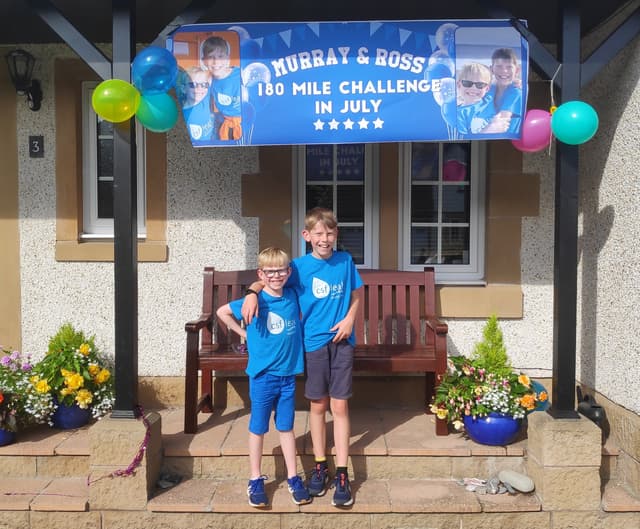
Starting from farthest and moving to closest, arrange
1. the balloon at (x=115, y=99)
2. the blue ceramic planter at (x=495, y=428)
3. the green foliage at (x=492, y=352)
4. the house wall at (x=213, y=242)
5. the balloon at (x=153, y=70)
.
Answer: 1. the house wall at (x=213, y=242)
2. the green foliage at (x=492, y=352)
3. the blue ceramic planter at (x=495, y=428)
4. the balloon at (x=153, y=70)
5. the balloon at (x=115, y=99)

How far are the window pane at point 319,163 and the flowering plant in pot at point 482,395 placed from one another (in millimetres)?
1862

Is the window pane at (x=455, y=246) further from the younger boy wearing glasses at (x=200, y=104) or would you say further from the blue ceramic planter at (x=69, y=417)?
the blue ceramic planter at (x=69, y=417)

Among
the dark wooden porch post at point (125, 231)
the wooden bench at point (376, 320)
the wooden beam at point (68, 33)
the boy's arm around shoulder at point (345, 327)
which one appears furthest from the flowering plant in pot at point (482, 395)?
the wooden beam at point (68, 33)

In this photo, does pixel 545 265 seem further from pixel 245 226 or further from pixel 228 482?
pixel 228 482

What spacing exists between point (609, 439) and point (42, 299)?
433cm

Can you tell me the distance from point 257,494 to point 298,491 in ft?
0.77

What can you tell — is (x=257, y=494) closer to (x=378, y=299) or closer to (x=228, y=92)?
(x=378, y=299)

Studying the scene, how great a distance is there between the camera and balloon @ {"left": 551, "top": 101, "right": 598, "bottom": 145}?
11.1 ft

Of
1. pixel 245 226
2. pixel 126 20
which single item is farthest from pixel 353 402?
pixel 126 20

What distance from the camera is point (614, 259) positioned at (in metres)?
4.03

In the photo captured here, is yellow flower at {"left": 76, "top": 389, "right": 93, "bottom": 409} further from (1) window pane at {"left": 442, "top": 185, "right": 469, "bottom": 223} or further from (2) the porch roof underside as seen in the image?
(1) window pane at {"left": 442, "top": 185, "right": 469, "bottom": 223}

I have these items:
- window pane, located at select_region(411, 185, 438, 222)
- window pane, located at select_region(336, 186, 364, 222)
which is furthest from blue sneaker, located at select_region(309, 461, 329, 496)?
window pane, located at select_region(411, 185, 438, 222)

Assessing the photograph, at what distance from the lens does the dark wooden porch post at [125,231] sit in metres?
3.59

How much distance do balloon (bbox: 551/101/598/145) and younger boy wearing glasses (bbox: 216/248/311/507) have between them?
172 cm
